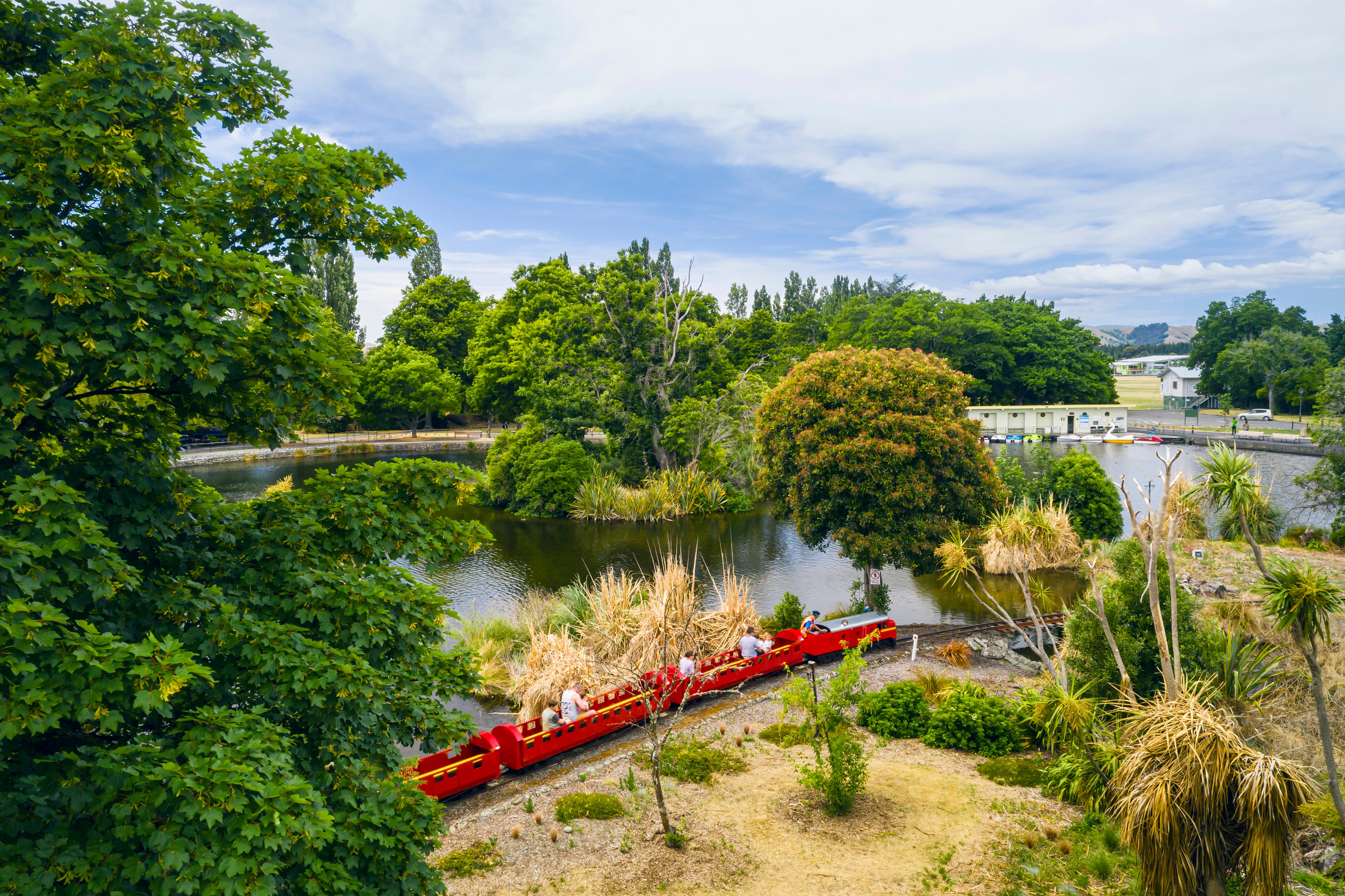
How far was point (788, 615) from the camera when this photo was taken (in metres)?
19.4

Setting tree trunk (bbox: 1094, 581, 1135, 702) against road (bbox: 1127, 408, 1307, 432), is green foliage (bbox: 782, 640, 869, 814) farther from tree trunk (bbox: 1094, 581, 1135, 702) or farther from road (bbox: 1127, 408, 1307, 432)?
road (bbox: 1127, 408, 1307, 432)

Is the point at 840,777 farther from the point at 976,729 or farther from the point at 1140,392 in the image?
the point at 1140,392

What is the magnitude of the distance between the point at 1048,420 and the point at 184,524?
264 ft

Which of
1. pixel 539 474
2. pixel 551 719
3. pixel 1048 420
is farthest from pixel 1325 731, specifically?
pixel 1048 420

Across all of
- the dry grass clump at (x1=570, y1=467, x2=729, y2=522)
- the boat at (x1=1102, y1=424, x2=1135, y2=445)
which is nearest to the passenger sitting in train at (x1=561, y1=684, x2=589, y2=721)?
the dry grass clump at (x1=570, y1=467, x2=729, y2=522)

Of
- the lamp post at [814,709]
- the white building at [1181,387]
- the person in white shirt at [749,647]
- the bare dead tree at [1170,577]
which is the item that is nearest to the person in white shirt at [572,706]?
the person in white shirt at [749,647]

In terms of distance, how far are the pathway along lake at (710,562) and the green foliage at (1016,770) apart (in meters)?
8.97

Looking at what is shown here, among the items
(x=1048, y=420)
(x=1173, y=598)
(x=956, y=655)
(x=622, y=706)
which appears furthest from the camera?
(x=1048, y=420)

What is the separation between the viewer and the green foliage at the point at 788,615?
1939 cm

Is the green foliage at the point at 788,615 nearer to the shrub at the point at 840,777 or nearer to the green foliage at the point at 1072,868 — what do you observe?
the shrub at the point at 840,777

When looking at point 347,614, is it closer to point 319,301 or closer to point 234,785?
point 234,785

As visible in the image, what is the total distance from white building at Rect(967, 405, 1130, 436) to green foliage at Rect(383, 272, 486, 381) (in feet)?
167

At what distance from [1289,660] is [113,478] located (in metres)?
18.1

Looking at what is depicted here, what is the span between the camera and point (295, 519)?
21.6ft
